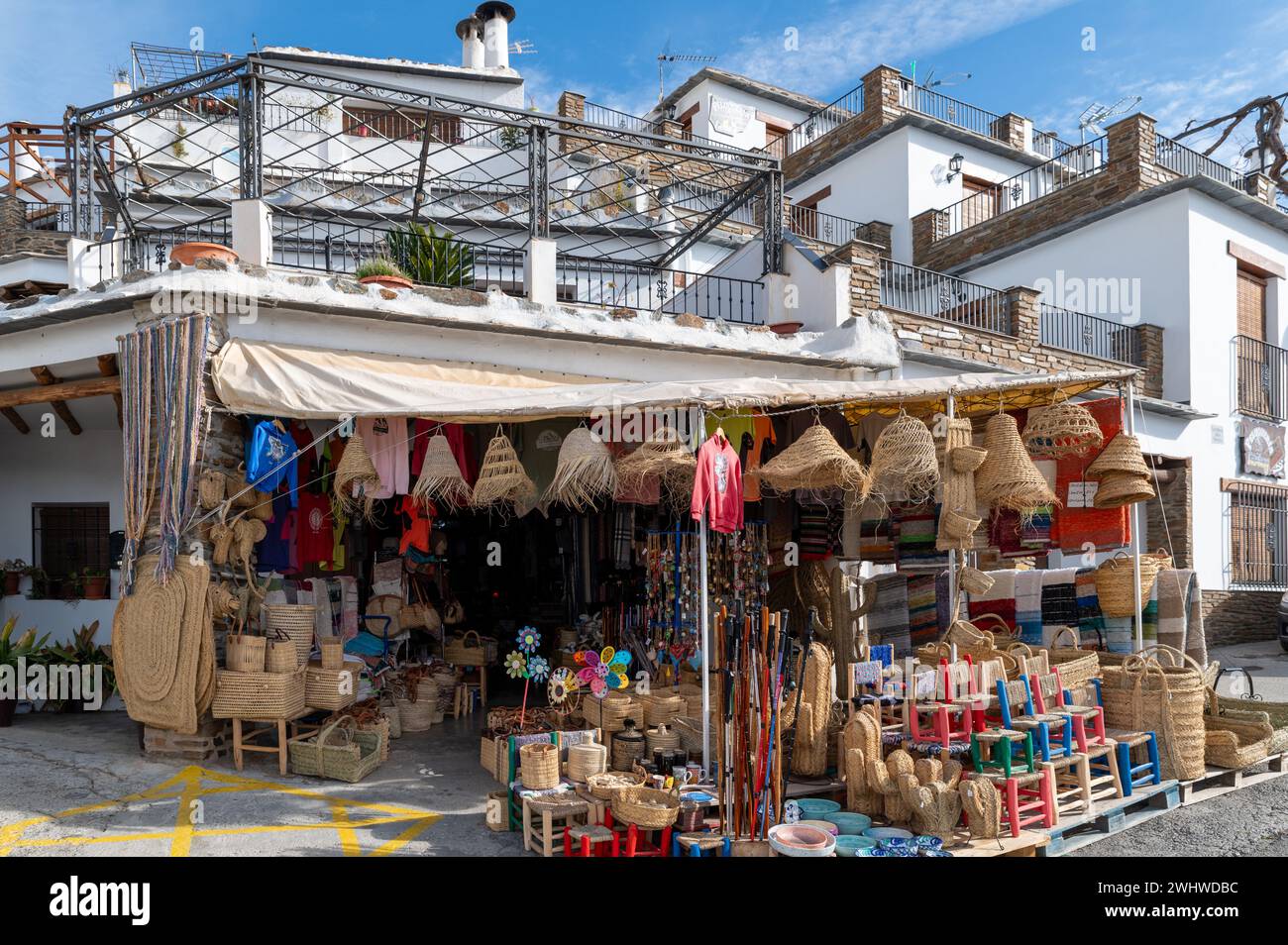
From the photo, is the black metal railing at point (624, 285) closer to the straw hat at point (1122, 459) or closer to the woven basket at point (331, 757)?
the straw hat at point (1122, 459)

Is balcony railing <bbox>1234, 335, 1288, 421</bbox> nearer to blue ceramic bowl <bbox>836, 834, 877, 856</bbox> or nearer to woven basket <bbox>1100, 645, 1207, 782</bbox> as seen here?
woven basket <bbox>1100, 645, 1207, 782</bbox>

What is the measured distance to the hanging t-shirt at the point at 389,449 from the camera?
707 centimetres

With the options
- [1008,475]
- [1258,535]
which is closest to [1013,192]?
[1258,535]

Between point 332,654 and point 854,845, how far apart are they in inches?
164

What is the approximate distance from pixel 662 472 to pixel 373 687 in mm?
3621

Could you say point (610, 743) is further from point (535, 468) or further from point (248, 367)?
point (248, 367)

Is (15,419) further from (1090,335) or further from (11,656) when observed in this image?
(1090,335)

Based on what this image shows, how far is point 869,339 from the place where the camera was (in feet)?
32.5

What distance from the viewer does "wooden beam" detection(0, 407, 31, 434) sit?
30.8 feet

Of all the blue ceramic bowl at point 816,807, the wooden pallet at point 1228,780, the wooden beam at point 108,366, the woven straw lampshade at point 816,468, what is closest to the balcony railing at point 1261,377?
the wooden pallet at point 1228,780

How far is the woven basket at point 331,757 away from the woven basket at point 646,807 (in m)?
2.33

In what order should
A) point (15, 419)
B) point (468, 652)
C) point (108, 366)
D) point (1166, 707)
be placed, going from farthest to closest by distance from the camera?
point (15, 419)
point (468, 652)
point (108, 366)
point (1166, 707)

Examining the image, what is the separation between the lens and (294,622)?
6816mm

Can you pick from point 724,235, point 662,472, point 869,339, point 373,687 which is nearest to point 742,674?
point 662,472
